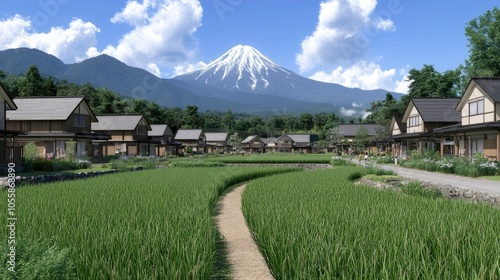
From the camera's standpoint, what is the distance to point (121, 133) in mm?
52531

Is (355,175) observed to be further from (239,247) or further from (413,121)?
(413,121)

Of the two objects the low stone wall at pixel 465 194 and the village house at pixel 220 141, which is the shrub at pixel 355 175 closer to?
the low stone wall at pixel 465 194

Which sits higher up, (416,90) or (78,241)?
(416,90)

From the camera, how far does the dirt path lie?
596 centimetres

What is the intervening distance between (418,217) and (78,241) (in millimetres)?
5653

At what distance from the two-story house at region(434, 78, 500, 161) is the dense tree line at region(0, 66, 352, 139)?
41367 millimetres

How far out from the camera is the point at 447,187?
13141mm

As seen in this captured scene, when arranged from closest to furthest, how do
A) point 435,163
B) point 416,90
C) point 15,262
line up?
point 15,262
point 435,163
point 416,90

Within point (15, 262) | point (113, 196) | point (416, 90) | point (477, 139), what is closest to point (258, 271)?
point (15, 262)

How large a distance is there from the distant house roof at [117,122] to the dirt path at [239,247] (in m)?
43.7

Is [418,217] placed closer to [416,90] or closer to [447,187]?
[447,187]

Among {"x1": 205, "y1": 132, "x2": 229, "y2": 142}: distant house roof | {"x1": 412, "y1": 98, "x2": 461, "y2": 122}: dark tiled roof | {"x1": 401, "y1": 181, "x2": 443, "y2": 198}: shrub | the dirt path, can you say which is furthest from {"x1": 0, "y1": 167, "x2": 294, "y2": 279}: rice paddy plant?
{"x1": 205, "y1": 132, "x2": 229, "y2": 142}: distant house roof

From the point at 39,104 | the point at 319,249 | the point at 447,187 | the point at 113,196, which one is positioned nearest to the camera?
the point at 319,249

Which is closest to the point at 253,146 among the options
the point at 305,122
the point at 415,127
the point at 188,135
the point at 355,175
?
the point at 305,122
